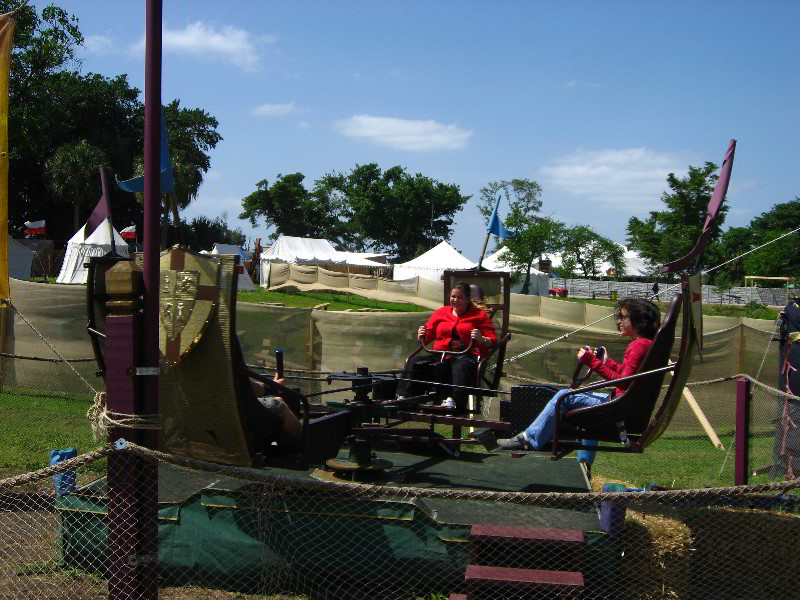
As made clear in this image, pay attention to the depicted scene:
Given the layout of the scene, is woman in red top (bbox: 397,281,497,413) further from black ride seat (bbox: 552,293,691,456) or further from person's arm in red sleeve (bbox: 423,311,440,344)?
black ride seat (bbox: 552,293,691,456)

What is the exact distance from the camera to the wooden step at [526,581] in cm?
459

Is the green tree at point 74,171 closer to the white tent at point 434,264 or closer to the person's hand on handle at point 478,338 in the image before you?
Result: the white tent at point 434,264

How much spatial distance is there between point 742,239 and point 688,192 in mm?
31764

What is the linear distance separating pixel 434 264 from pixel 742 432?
41.1 metres

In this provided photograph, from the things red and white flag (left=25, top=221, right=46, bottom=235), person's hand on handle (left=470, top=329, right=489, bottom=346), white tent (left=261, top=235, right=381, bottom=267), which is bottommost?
person's hand on handle (left=470, top=329, right=489, bottom=346)

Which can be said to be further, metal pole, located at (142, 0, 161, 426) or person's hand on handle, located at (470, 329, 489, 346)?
person's hand on handle, located at (470, 329, 489, 346)

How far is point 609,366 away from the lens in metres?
6.11

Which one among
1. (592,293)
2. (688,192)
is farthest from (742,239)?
(688,192)

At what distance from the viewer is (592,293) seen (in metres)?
60.8

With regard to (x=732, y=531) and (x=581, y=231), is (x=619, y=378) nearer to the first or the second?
(x=732, y=531)

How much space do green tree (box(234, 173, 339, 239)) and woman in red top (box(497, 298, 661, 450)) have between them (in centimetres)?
7502

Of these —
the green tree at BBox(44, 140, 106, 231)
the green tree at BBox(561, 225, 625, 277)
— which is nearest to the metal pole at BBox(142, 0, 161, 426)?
the green tree at BBox(44, 140, 106, 231)

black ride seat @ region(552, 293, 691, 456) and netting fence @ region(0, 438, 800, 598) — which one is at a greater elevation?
black ride seat @ region(552, 293, 691, 456)

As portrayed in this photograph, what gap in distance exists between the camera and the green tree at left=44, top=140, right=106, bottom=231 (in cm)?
4256
